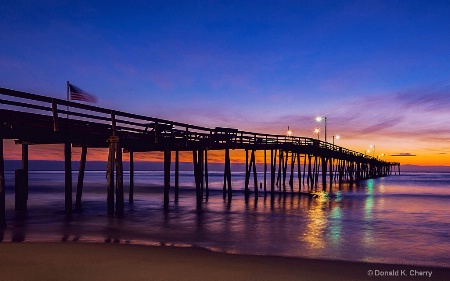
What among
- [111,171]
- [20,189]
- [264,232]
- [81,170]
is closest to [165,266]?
[264,232]

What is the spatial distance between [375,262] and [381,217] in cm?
1293

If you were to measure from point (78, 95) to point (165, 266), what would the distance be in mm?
12792

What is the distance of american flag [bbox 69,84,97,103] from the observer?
18.7 metres

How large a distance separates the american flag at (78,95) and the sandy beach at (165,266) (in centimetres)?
975

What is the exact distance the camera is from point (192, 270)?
8.13 m

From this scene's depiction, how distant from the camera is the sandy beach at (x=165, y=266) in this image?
768 centimetres

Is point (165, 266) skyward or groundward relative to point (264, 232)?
skyward

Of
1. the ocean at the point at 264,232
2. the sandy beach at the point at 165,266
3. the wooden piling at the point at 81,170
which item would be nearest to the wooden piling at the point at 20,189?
the ocean at the point at 264,232

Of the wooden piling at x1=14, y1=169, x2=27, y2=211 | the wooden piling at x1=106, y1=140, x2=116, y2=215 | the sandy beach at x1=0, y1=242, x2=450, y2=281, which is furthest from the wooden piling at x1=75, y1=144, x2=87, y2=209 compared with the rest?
the sandy beach at x1=0, y1=242, x2=450, y2=281

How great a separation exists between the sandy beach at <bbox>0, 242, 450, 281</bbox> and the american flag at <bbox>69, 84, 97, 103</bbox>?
9.75 m

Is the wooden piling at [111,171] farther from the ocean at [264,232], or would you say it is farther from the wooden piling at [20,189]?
the wooden piling at [20,189]

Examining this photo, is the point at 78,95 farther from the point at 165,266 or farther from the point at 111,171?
the point at 165,266

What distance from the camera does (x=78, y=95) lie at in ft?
62.1

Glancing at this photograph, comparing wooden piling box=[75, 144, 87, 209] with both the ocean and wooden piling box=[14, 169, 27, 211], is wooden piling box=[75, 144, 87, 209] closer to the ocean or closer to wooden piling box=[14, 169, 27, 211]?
the ocean
